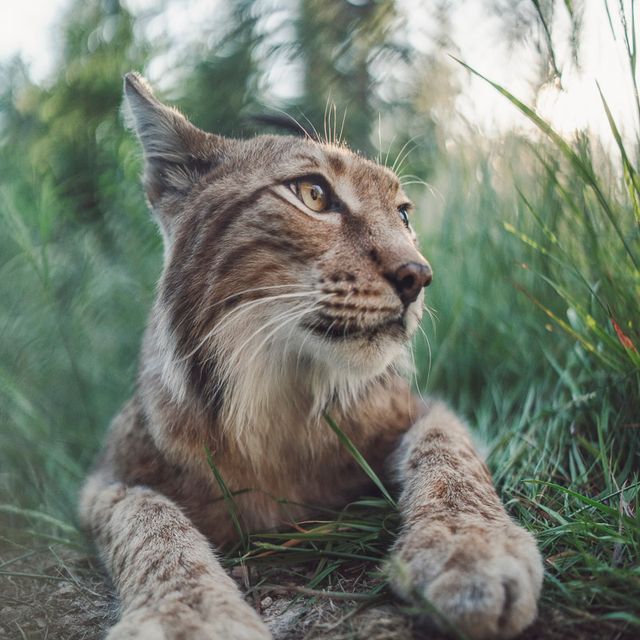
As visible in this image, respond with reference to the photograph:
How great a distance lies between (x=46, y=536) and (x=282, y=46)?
312cm

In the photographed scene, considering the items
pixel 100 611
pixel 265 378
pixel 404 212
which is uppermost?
pixel 404 212

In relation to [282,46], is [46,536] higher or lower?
lower

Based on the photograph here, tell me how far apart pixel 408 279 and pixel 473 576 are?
2.85 ft

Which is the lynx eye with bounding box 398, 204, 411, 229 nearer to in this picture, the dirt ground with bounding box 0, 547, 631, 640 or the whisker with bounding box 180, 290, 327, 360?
the whisker with bounding box 180, 290, 327, 360

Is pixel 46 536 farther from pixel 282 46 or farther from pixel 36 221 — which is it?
pixel 282 46

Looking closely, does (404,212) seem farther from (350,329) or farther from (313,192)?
(350,329)

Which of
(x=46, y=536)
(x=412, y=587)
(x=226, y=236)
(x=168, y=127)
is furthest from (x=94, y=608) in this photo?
(x=168, y=127)

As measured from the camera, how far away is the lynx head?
2.00 metres

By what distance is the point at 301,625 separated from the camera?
1.72m

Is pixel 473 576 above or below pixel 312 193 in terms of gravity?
below

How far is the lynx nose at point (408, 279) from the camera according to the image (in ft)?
6.48

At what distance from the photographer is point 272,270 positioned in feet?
6.93

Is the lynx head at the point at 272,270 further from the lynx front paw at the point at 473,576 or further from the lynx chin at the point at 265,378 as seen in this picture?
the lynx front paw at the point at 473,576

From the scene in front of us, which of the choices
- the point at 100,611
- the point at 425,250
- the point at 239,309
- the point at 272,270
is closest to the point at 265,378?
the point at 239,309
